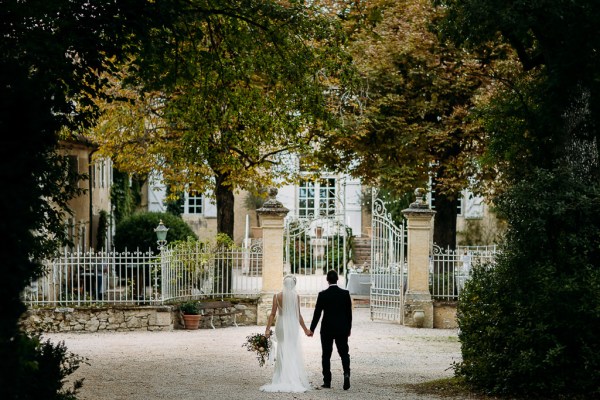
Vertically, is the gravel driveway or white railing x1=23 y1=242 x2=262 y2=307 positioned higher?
white railing x1=23 y1=242 x2=262 y2=307

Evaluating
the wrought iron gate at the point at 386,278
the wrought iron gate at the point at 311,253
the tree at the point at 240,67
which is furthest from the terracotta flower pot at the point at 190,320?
the tree at the point at 240,67

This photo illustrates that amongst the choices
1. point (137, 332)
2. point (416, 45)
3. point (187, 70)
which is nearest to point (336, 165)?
point (416, 45)

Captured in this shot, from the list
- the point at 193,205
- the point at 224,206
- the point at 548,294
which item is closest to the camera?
the point at 548,294

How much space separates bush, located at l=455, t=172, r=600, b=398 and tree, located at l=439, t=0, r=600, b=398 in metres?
0.01

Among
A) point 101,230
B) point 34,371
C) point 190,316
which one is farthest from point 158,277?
point 34,371

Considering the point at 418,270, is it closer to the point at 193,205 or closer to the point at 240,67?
the point at 240,67

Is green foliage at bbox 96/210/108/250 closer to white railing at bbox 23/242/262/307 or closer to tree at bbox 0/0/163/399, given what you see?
white railing at bbox 23/242/262/307

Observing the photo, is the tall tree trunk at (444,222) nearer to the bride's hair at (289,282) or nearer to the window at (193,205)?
the bride's hair at (289,282)

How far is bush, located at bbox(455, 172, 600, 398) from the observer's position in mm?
11812

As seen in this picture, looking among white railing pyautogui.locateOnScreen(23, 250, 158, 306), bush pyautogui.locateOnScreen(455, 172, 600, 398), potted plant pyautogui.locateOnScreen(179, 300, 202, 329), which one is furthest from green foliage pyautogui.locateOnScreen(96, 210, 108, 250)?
bush pyautogui.locateOnScreen(455, 172, 600, 398)

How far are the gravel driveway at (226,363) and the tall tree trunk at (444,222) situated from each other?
4.37 m

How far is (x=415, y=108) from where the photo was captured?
26438 mm

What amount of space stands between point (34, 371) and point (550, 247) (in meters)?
6.53

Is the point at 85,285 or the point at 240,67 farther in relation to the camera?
the point at 85,285
